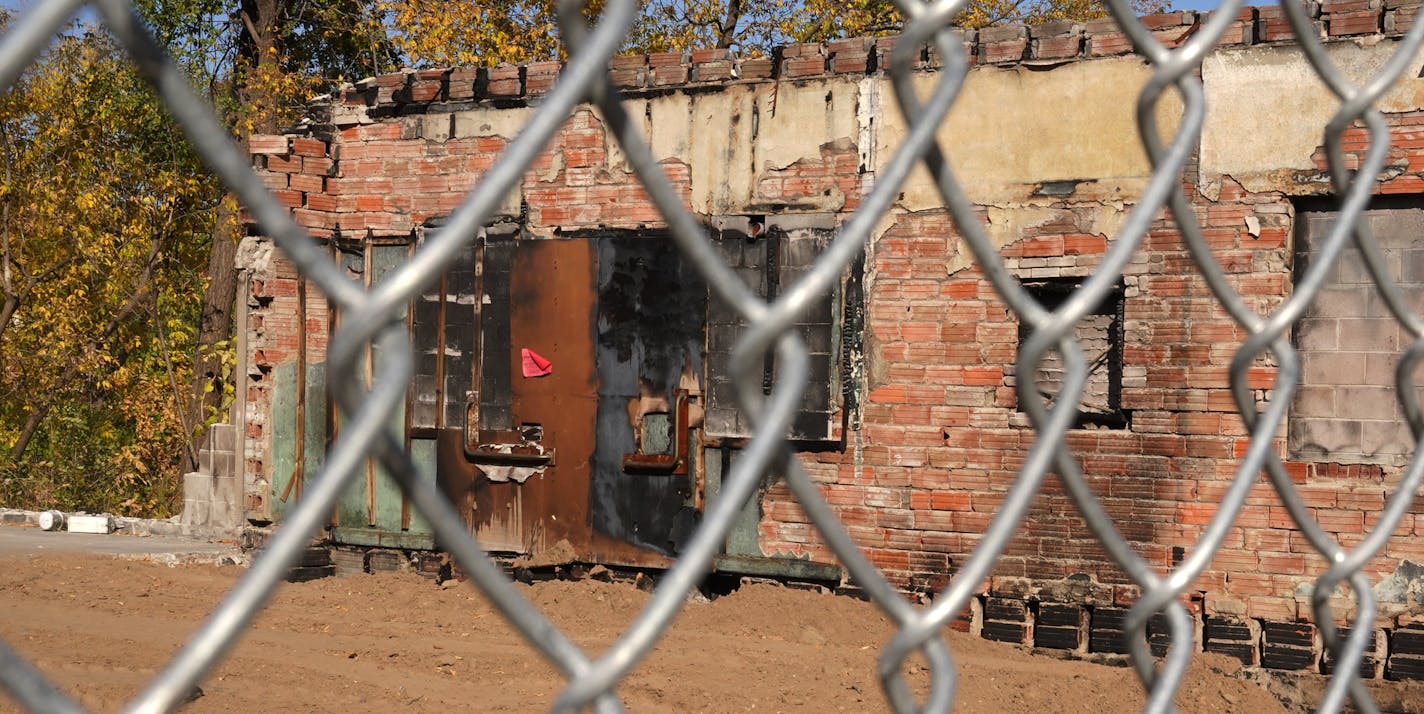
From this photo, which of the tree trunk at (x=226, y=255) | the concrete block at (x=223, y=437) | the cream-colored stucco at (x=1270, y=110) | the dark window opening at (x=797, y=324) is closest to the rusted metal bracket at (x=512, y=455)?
the dark window opening at (x=797, y=324)

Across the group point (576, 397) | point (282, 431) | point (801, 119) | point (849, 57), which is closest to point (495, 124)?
point (576, 397)

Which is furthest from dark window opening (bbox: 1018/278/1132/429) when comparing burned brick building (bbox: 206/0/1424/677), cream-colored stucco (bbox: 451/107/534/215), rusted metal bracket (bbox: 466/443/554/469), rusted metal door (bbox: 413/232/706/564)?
cream-colored stucco (bbox: 451/107/534/215)

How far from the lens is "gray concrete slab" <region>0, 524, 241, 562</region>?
9.52 metres

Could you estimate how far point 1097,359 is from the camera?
6691mm

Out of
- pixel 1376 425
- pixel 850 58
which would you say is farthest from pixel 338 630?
pixel 1376 425

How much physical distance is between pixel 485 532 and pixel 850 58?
146 inches

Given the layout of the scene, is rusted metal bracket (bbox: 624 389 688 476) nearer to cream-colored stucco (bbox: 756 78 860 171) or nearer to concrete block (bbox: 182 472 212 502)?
cream-colored stucco (bbox: 756 78 860 171)

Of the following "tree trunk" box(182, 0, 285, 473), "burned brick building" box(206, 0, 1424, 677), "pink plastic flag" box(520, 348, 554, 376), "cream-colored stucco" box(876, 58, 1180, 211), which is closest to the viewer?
"burned brick building" box(206, 0, 1424, 677)

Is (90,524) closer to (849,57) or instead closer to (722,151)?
(722,151)

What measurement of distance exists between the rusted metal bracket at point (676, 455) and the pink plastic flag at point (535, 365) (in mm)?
818

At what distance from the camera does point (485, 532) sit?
7770mm

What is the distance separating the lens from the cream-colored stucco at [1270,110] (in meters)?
6.12

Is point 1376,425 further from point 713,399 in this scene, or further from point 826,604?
point 713,399

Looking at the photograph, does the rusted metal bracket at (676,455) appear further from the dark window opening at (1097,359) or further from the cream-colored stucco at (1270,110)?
the cream-colored stucco at (1270,110)
